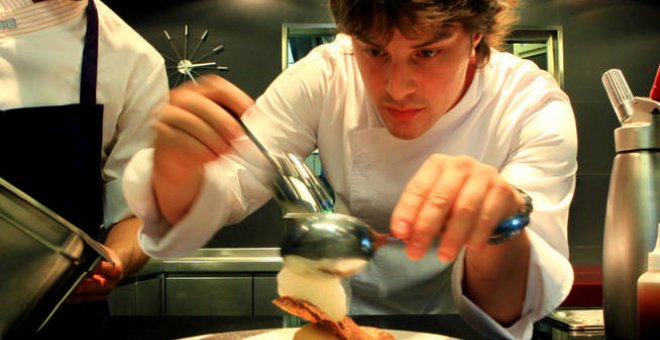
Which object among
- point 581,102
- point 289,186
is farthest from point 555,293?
point 581,102

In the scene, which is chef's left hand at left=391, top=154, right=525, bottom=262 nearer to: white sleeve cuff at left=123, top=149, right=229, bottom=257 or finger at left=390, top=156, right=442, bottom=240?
finger at left=390, top=156, right=442, bottom=240

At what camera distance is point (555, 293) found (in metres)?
0.91

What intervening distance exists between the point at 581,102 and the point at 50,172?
340 cm

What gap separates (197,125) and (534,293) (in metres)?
0.57

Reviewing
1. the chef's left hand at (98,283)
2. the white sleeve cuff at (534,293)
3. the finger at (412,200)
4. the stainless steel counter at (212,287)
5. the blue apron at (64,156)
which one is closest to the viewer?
the finger at (412,200)

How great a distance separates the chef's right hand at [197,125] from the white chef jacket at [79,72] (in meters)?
0.50

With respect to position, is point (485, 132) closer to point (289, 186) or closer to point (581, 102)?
point (289, 186)

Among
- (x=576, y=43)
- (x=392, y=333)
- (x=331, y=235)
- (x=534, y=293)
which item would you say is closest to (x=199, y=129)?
(x=331, y=235)

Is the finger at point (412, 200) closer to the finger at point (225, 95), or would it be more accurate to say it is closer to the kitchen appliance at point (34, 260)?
the finger at point (225, 95)

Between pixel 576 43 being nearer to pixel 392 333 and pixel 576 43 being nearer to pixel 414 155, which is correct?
pixel 414 155

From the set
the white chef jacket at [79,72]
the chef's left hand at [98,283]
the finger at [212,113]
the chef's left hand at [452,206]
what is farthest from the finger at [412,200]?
the white chef jacket at [79,72]

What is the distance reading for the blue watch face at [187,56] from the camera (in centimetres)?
372

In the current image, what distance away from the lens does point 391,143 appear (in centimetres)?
132

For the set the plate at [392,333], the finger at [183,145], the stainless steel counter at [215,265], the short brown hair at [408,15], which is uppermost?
the short brown hair at [408,15]
